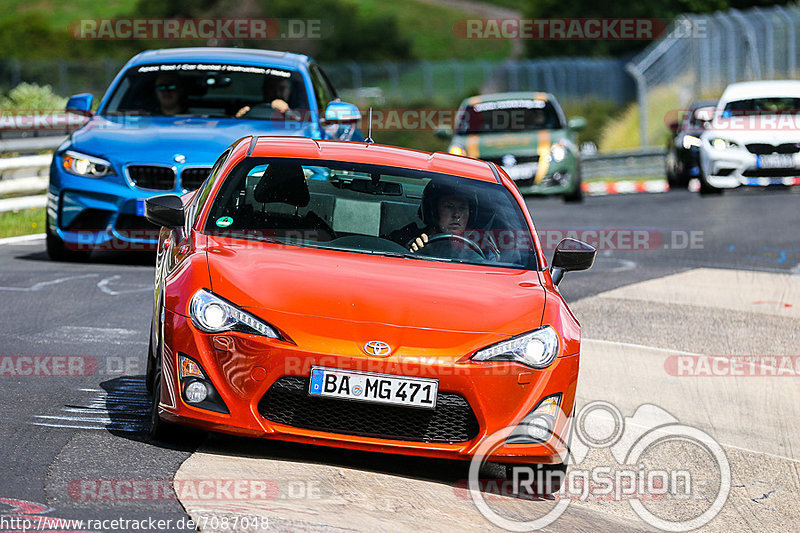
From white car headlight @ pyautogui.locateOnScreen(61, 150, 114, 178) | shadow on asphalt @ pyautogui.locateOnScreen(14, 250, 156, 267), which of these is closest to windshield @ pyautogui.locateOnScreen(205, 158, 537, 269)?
white car headlight @ pyautogui.locateOnScreen(61, 150, 114, 178)

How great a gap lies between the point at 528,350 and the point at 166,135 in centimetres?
637

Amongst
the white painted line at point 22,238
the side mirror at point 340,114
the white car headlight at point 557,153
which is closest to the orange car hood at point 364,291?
the side mirror at point 340,114

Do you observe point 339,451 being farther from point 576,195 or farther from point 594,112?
point 594,112

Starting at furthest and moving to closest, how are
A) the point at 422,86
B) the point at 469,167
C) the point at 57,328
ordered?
1. the point at 422,86
2. the point at 57,328
3. the point at 469,167

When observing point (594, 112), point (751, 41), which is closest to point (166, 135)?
point (751, 41)

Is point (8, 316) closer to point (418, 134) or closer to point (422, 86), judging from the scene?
point (422, 86)

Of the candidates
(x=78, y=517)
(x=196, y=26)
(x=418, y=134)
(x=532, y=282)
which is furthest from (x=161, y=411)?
(x=196, y=26)

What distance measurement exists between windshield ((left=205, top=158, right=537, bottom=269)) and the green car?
13096mm

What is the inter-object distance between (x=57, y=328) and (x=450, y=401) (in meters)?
4.05

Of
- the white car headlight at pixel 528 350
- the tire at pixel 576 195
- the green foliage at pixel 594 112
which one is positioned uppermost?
the white car headlight at pixel 528 350

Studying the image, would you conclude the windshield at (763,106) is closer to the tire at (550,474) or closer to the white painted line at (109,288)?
the white painted line at (109,288)

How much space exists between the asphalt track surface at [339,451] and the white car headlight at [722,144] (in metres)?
6.92

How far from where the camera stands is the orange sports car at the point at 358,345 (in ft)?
18.8

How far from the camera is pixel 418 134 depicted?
223 ft
